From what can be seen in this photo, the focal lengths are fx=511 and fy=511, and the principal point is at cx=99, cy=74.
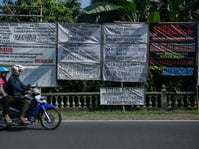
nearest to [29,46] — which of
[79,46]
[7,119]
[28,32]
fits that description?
[28,32]

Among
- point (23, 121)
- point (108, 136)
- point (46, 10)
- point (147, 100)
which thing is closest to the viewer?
point (108, 136)

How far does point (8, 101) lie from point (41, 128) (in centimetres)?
103

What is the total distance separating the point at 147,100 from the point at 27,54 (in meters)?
4.09

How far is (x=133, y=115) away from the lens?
14.9 m

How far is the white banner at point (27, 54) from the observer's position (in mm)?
16125

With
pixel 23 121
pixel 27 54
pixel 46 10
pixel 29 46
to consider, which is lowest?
pixel 23 121

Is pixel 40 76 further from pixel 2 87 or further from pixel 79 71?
pixel 2 87

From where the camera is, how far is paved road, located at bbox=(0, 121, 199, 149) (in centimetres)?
950

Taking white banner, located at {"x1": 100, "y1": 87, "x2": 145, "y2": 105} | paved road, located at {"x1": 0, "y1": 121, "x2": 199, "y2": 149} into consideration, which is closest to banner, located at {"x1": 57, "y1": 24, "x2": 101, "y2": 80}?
white banner, located at {"x1": 100, "y1": 87, "x2": 145, "y2": 105}

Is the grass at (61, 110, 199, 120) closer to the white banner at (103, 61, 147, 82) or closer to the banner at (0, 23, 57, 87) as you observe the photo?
the white banner at (103, 61, 147, 82)

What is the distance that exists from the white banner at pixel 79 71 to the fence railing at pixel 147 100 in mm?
521

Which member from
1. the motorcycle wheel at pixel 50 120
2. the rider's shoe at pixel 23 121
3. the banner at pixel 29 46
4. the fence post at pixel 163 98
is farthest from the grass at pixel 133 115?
the rider's shoe at pixel 23 121

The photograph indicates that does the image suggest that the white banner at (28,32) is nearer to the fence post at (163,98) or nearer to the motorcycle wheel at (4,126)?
the fence post at (163,98)

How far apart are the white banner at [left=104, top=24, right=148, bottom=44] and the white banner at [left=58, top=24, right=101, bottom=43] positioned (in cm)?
29
